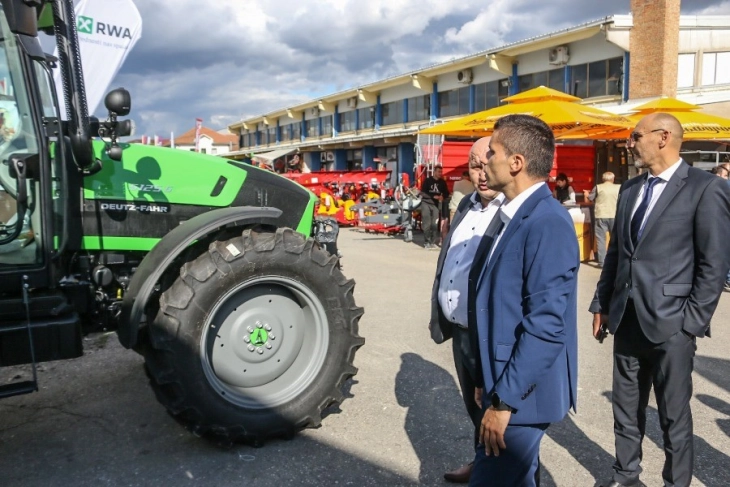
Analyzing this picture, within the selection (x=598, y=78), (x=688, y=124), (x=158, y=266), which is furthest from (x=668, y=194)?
(x=598, y=78)

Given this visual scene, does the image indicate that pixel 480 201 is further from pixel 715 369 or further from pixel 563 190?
pixel 563 190

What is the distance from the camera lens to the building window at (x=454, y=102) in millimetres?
24812

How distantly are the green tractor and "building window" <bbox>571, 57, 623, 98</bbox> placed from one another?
57.6 ft

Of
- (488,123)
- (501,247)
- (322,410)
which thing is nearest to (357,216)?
(488,123)

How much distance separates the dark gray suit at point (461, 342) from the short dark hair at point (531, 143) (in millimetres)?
757

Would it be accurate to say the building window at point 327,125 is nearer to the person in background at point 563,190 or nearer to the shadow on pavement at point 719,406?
the person in background at point 563,190

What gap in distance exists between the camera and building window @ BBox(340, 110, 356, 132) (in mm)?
33634

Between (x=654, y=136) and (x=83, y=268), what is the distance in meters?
3.37

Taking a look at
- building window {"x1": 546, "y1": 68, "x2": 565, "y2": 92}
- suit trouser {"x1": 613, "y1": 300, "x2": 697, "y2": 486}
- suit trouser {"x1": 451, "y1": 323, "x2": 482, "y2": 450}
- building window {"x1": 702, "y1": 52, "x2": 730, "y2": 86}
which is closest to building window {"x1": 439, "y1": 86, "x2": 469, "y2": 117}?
building window {"x1": 546, "y1": 68, "x2": 565, "y2": 92}

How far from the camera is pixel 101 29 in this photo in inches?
275

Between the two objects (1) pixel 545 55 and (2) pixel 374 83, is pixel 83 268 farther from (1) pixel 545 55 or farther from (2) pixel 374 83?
(2) pixel 374 83

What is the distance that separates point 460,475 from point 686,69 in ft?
72.0

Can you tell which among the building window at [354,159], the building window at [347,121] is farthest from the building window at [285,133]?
the building window at [354,159]

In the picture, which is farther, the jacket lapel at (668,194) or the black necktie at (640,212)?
the black necktie at (640,212)
